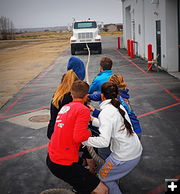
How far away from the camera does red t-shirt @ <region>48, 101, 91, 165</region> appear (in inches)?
126

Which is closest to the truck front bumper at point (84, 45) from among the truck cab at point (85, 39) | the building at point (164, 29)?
the truck cab at point (85, 39)

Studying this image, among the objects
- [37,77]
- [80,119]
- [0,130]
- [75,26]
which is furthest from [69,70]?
[75,26]

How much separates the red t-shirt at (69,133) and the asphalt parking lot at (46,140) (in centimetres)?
142

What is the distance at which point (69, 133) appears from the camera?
3246 millimetres

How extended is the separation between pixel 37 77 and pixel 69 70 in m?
12.1

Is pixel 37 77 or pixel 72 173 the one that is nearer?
pixel 72 173

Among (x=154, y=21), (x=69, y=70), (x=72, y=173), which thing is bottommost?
(x=72, y=173)

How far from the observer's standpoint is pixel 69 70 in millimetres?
4012

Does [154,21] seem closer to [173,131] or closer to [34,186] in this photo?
[173,131]

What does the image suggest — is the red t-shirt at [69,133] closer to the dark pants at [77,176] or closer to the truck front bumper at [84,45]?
the dark pants at [77,176]

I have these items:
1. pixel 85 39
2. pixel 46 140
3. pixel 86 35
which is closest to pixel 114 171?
pixel 46 140

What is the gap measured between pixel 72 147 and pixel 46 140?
3403mm

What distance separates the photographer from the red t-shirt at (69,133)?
3213mm

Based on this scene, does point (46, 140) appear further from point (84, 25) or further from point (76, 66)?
point (84, 25)
